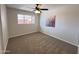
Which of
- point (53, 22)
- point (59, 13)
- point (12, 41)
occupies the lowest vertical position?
point (12, 41)

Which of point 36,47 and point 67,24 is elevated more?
point 67,24

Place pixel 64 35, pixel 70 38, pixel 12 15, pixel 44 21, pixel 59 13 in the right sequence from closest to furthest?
pixel 12 15, pixel 70 38, pixel 64 35, pixel 59 13, pixel 44 21

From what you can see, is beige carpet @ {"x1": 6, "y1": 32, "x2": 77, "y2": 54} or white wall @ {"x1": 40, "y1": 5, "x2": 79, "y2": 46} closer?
beige carpet @ {"x1": 6, "y1": 32, "x2": 77, "y2": 54}

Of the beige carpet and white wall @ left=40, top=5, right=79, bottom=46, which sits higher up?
white wall @ left=40, top=5, right=79, bottom=46

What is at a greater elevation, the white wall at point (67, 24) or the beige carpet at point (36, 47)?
the white wall at point (67, 24)

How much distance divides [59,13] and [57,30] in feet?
3.05

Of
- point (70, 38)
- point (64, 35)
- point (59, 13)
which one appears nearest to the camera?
point (70, 38)

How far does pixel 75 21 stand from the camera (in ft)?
9.82

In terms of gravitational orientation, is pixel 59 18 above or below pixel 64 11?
below

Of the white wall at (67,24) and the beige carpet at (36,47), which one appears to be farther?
the white wall at (67,24)

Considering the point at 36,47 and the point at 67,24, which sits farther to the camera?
the point at 67,24
